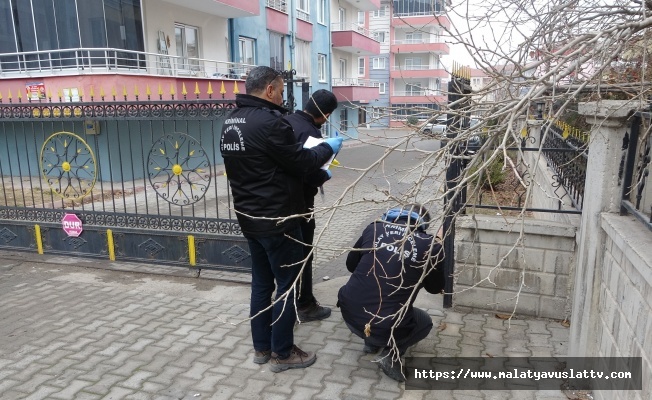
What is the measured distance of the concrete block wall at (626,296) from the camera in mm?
2201

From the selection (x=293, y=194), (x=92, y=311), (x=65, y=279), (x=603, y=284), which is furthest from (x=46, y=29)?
(x=603, y=284)

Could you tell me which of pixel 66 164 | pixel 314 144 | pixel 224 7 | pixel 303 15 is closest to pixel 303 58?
pixel 303 15

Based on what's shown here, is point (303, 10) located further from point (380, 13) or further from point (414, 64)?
point (414, 64)

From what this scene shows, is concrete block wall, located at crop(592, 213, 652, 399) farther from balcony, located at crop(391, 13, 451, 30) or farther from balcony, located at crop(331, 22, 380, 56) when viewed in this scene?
balcony, located at crop(331, 22, 380, 56)

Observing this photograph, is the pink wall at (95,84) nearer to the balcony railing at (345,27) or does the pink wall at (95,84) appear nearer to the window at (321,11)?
the window at (321,11)

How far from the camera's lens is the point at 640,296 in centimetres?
229

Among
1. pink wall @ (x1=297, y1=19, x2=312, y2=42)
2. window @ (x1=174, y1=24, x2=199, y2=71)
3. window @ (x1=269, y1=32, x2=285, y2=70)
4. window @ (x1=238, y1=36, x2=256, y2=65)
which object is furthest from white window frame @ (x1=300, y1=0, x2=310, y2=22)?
window @ (x1=174, y1=24, x2=199, y2=71)

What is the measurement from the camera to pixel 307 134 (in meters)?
3.85

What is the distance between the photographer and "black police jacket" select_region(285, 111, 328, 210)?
12.3ft

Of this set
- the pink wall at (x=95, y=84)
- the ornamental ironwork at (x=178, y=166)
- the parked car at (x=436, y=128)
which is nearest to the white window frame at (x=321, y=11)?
the pink wall at (x=95, y=84)

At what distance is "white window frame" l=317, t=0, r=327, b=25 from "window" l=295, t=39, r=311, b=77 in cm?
197

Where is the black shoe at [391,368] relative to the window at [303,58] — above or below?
below

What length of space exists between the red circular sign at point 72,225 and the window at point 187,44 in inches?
355

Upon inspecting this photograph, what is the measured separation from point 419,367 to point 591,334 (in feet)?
3.83
